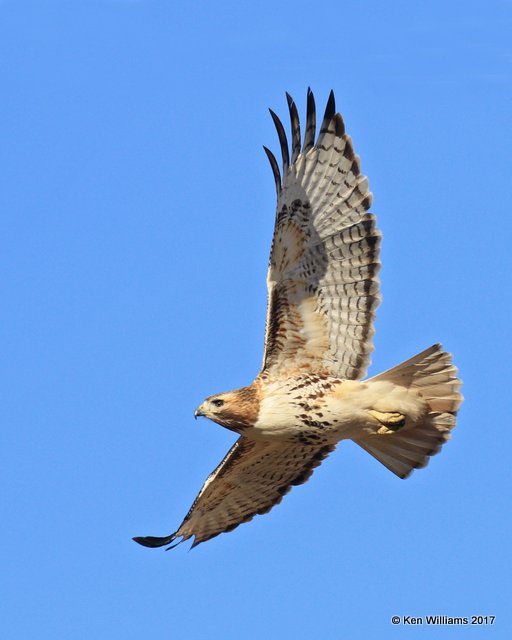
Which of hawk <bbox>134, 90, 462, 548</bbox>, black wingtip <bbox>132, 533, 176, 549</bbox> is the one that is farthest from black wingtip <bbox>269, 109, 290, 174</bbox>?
black wingtip <bbox>132, 533, 176, 549</bbox>

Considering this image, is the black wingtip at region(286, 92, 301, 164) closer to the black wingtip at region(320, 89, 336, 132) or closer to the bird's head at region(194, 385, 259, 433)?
the black wingtip at region(320, 89, 336, 132)

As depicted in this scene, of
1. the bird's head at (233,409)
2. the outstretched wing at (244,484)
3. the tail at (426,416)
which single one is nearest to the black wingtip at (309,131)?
the tail at (426,416)

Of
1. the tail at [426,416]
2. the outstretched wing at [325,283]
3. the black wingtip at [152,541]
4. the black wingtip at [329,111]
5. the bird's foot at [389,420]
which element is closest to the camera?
the bird's foot at [389,420]

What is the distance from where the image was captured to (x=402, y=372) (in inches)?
444

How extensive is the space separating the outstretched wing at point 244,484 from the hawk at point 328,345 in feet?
0.76

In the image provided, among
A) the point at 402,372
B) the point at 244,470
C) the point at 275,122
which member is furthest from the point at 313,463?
the point at 275,122

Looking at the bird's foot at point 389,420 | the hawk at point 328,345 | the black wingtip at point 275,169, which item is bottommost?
the bird's foot at point 389,420

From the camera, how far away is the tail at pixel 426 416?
11.3 meters

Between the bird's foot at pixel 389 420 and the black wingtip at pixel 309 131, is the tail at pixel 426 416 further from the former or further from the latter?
the black wingtip at pixel 309 131

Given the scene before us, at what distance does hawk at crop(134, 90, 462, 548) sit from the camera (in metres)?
11.1

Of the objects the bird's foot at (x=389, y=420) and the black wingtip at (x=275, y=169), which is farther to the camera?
the black wingtip at (x=275, y=169)

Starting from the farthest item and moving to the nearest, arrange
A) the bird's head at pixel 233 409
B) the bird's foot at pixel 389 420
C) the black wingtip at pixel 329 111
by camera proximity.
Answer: the black wingtip at pixel 329 111, the bird's foot at pixel 389 420, the bird's head at pixel 233 409

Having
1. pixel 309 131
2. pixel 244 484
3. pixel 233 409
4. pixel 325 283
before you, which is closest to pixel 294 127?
pixel 309 131

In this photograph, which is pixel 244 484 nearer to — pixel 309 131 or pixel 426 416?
pixel 426 416
